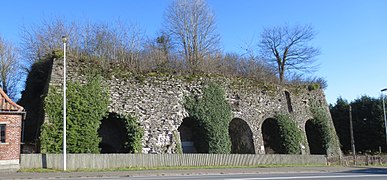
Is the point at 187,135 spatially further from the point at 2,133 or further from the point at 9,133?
the point at 2,133

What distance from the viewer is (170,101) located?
27.8 metres

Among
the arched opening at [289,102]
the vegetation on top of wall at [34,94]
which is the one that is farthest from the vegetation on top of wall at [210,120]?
the vegetation on top of wall at [34,94]

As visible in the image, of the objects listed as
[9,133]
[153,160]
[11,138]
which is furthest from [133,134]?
[9,133]

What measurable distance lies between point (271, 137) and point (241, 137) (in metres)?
2.96

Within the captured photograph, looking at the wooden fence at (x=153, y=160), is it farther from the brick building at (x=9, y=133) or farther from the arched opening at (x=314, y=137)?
the arched opening at (x=314, y=137)

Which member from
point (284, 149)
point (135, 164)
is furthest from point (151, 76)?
point (284, 149)

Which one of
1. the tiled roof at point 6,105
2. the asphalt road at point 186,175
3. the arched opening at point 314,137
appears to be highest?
the tiled roof at point 6,105

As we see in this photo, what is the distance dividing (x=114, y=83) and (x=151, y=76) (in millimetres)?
Answer: 2934

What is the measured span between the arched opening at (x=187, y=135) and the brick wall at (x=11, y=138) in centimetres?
1200

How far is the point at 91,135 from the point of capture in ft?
79.2

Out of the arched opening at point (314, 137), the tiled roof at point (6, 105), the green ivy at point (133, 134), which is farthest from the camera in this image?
the arched opening at point (314, 137)

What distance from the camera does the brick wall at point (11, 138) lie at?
20953mm

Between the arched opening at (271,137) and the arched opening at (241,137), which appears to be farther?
the arched opening at (271,137)

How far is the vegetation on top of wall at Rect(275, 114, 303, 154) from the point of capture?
102 feet
